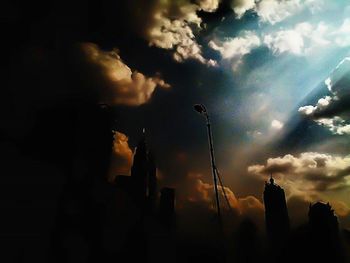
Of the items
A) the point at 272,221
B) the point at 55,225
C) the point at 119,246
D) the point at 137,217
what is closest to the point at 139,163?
the point at 137,217

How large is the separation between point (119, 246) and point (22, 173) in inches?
654

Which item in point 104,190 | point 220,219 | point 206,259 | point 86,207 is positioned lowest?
point 206,259

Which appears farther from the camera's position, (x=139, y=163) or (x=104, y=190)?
(x=139, y=163)

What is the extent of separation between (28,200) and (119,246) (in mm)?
15865

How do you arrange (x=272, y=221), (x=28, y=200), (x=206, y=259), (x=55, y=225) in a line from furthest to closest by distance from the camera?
(x=272, y=221) → (x=55, y=225) → (x=28, y=200) → (x=206, y=259)

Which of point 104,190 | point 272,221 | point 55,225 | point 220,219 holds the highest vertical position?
point 272,221

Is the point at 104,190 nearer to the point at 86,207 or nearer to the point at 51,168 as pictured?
the point at 86,207

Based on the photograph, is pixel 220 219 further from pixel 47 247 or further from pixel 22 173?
pixel 22 173

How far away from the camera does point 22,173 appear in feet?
106

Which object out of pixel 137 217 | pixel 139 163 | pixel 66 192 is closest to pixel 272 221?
pixel 139 163

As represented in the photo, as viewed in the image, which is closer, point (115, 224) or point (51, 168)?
point (51, 168)

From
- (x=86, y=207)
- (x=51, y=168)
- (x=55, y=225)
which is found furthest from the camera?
(x=86, y=207)

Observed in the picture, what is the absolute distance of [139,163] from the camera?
387 feet

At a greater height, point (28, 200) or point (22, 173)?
point (22, 173)
